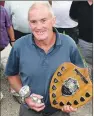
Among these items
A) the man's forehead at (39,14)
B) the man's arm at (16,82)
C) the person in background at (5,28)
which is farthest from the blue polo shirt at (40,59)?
the person in background at (5,28)

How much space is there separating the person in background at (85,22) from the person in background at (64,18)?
25 cm

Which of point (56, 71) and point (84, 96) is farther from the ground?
point (56, 71)

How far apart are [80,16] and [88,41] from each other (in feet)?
1.09

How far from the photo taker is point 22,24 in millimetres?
4242

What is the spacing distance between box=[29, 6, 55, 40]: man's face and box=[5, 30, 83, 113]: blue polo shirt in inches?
4.6

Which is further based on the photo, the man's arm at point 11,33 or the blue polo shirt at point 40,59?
the man's arm at point 11,33

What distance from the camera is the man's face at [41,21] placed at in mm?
2414

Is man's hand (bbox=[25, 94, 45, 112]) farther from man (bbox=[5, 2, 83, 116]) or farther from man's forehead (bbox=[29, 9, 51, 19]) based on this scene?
man's forehead (bbox=[29, 9, 51, 19])

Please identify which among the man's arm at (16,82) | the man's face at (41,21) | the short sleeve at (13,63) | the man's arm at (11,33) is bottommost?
the man's arm at (11,33)

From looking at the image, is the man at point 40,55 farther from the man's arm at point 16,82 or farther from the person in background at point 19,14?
the person in background at point 19,14

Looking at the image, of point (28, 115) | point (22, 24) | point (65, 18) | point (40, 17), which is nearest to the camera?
point (40, 17)

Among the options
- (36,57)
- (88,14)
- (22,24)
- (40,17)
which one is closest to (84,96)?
(36,57)

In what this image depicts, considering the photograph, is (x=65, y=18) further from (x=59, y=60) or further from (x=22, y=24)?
(x=59, y=60)

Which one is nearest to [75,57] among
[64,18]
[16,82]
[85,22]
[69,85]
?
[69,85]
